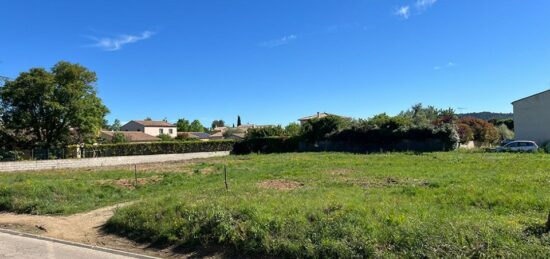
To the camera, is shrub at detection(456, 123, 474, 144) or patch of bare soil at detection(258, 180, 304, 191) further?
shrub at detection(456, 123, 474, 144)

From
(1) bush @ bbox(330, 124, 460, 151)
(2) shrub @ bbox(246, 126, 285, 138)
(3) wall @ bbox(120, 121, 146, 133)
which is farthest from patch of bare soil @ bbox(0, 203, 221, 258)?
(3) wall @ bbox(120, 121, 146, 133)

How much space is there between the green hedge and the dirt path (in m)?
30.1

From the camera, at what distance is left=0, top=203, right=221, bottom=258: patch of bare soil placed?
8281 millimetres

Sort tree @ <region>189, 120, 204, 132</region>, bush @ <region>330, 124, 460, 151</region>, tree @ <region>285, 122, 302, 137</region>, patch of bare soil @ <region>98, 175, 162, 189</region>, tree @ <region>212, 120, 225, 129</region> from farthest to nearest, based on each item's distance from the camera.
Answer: tree @ <region>212, 120, 225, 129</region>
tree @ <region>189, 120, 204, 132</region>
tree @ <region>285, 122, 302, 137</region>
bush @ <region>330, 124, 460, 151</region>
patch of bare soil @ <region>98, 175, 162, 189</region>

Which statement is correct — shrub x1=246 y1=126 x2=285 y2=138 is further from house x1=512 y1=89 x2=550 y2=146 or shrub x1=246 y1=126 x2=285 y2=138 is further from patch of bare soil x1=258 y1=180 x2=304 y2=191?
patch of bare soil x1=258 y1=180 x2=304 y2=191

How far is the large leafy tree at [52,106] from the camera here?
37.4 metres

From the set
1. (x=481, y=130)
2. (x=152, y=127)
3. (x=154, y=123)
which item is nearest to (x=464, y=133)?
(x=481, y=130)

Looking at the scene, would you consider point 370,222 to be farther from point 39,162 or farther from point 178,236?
point 39,162

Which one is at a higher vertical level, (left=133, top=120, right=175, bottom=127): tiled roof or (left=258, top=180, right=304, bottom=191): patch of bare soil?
(left=133, top=120, right=175, bottom=127): tiled roof

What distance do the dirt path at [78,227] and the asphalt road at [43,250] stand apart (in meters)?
0.49

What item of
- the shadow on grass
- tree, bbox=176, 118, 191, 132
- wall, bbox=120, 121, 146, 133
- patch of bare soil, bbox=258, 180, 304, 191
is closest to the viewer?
the shadow on grass

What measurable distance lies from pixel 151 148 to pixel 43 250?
1647 inches

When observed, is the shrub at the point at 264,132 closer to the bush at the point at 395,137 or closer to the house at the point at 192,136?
the bush at the point at 395,137

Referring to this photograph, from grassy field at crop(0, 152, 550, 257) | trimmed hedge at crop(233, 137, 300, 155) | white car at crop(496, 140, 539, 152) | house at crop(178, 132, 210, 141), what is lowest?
grassy field at crop(0, 152, 550, 257)
